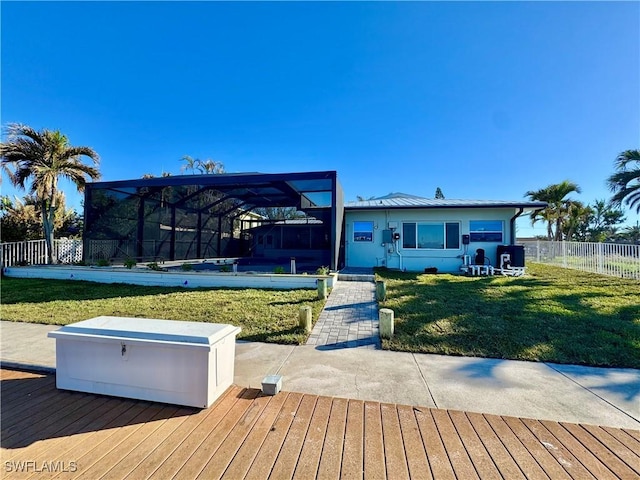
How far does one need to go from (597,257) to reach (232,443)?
46.1 ft

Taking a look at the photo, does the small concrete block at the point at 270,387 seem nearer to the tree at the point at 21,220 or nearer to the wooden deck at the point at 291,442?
the wooden deck at the point at 291,442

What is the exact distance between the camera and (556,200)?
728 inches

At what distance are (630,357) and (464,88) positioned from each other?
10.4 meters

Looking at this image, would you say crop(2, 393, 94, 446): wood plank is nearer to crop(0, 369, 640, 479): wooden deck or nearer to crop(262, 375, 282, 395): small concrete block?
crop(0, 369, 640, 479): wooden deck

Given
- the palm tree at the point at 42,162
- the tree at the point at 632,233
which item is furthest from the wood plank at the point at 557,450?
the tree at the point at 632,233

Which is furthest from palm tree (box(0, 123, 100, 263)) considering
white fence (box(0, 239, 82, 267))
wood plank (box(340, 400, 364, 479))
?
wood plank (box(340, 400, 364, 479))

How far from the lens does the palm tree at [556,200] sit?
18.1 metres

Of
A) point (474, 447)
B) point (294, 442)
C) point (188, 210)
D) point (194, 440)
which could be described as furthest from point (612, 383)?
point (188, 210)

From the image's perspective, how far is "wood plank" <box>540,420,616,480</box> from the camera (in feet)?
5.86

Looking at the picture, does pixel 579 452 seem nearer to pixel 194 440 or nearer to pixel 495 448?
pixel 495 448

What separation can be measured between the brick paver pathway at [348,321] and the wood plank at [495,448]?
1.89 m

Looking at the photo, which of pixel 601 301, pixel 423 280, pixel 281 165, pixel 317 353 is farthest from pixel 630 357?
pixel 281 165

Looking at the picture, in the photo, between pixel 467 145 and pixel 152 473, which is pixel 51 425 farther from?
pixel 467 145

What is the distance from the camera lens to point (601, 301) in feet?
21.0
